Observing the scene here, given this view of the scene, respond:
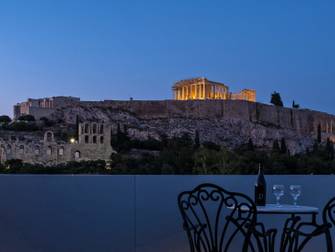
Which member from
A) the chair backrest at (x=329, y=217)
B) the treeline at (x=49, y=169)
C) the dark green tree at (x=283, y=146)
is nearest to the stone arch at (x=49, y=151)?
the treeline at (x=49, y=169)

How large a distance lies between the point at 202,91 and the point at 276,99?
28.2 ft

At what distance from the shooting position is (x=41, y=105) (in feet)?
171

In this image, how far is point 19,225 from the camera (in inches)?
108

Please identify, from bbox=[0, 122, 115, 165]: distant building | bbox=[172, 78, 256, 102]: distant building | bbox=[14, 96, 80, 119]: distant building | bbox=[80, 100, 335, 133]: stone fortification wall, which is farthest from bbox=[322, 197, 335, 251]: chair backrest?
bbox=[172, 78, 256, 102]: distant building

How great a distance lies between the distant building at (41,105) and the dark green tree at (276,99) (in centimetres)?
1933

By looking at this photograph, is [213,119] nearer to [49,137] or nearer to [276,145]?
[276,145]

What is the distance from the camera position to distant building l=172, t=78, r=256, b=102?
196 feet

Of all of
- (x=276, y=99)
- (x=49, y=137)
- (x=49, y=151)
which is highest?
(x=276, y=99)

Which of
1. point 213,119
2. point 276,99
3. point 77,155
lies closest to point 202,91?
point 276,99

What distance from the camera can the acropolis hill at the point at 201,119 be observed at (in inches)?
1921

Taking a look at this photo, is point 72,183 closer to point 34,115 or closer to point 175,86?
point 34,115

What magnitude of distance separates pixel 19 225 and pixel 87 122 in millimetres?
45559

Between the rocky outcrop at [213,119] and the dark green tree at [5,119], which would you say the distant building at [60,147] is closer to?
the rocky outcrop at [213,119]

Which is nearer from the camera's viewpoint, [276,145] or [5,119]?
[276,145]
